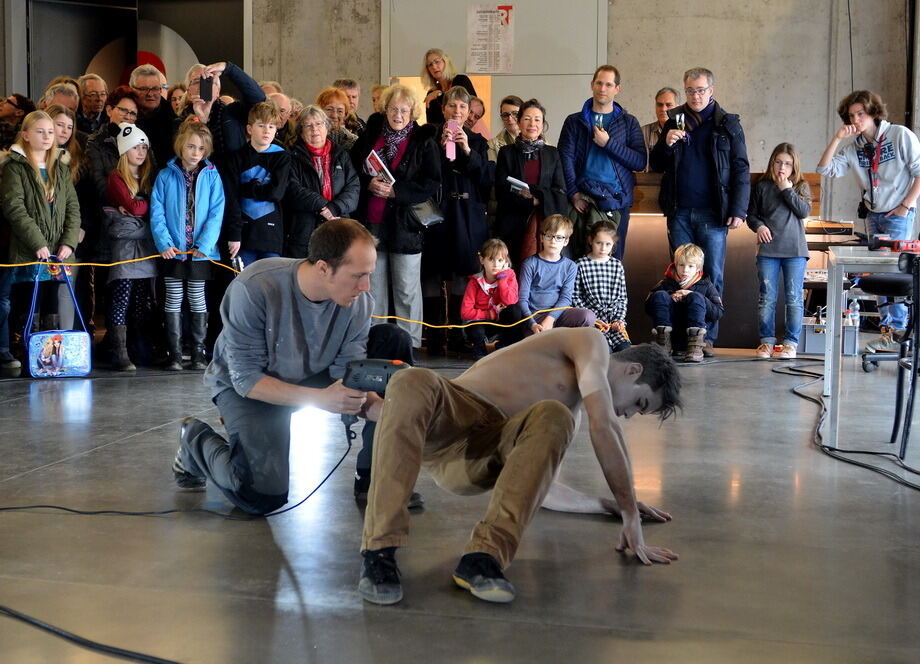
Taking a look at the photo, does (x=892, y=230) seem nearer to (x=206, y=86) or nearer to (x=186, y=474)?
(x=206, y=86)

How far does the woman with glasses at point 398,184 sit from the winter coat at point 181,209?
3.65ft

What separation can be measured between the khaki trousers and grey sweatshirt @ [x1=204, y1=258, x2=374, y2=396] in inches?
26.3

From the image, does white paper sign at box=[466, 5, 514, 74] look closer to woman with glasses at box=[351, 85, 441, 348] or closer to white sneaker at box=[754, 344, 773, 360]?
woman with glasses at box=[351, 85, 441, 348]

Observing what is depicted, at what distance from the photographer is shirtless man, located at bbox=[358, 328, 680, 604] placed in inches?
109

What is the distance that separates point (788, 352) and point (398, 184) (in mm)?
3266

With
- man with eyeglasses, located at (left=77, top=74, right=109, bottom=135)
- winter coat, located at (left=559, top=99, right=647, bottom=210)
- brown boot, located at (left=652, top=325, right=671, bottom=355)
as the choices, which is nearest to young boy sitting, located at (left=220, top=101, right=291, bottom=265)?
man with eyeglasses, located at (left=77, top=74, right=109, bottom=135)

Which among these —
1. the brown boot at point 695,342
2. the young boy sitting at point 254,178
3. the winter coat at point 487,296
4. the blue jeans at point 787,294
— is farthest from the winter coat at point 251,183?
the blue jeans at point 787,294

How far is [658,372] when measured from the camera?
122 inches

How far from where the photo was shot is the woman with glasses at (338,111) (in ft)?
25.7

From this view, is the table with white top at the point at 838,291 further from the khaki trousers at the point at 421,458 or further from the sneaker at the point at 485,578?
the sneaker at the point at 485,578

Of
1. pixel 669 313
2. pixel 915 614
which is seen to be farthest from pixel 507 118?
pixel 915 614

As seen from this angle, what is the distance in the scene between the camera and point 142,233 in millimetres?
7059

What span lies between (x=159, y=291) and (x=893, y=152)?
17.9ft

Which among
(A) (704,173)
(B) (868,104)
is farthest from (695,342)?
(B) (868,104)
